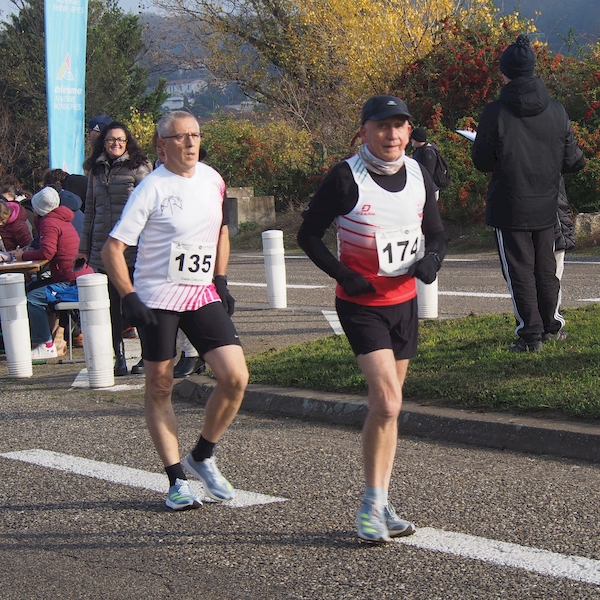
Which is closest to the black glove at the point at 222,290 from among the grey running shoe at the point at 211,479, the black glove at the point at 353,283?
the grey running shoe at the point at 211,479

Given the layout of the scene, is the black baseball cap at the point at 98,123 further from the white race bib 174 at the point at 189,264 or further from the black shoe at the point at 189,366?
the white race bib 174 at the point at 189,264

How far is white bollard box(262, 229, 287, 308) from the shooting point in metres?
13.4

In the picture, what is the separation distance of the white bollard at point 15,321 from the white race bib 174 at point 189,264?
508 centimetres

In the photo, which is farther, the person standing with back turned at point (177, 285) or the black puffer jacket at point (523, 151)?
the black puffer jacket at point (523, 151)

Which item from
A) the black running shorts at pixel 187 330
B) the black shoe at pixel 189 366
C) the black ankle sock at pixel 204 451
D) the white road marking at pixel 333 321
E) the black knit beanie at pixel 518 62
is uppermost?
the black knit beanie at pixel 518 62

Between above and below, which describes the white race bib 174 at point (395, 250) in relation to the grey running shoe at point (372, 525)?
above

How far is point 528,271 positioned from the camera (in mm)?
8219

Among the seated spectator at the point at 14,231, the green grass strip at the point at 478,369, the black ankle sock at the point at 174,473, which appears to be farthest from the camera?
the seated spectator at the point at 14,231

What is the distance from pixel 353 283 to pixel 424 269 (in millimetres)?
339

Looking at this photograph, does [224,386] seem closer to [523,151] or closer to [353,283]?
[353,283]

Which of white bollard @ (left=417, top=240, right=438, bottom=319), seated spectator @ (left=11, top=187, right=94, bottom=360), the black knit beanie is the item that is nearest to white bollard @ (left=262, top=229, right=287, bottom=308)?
white bollard @ (left=417, top=240, right=438, bottom=319)

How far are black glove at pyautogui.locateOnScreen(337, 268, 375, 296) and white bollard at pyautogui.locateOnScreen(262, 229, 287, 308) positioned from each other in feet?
27.8

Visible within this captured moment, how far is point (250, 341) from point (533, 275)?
3621 mm

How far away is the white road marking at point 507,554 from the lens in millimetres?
4262
